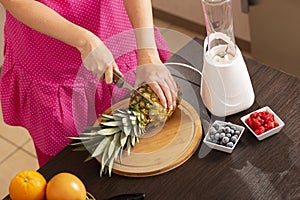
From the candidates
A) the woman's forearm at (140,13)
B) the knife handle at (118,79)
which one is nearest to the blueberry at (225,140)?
the knife handle at (118,79)

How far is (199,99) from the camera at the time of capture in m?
1.69

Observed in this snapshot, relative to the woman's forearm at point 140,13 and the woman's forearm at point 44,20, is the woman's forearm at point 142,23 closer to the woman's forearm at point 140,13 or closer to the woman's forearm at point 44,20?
the woman's forearm at point 140,13

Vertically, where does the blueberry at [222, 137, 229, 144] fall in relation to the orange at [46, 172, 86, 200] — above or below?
below

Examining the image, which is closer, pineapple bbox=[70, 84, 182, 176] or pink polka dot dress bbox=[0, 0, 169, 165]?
pineapple bbox=[70, 84, 182, 176]

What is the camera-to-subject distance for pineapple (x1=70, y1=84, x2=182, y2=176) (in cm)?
158

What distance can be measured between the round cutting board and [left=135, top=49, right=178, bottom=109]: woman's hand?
0.17 ft

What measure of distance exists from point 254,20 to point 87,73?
1.10 metres

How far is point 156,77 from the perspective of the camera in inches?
65.5

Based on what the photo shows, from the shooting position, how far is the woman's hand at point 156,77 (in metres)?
1.63

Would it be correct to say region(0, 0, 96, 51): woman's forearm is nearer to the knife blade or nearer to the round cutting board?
the knife blade

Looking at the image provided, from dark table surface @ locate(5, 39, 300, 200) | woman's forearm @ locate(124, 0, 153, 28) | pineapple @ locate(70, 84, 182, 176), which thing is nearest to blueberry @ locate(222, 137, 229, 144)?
dark table surface @ locate(5, 39, 300, 200)

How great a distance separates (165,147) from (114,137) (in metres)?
0.13

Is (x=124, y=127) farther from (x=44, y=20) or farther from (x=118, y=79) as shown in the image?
(x=44, y=20)

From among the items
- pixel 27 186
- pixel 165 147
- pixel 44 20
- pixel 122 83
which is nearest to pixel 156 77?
pixel 122 83
